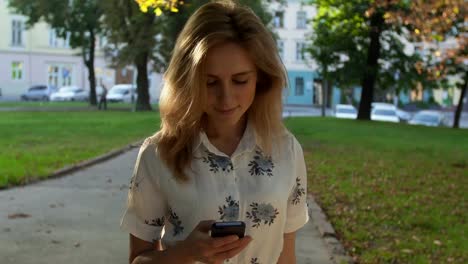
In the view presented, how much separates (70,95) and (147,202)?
2396 inches

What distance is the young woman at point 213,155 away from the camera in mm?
2129

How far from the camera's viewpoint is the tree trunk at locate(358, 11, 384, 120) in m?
33.0

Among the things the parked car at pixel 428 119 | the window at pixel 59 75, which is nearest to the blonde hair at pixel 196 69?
the parked car at pixel 428 119

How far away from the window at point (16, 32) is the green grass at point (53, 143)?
4039 cm

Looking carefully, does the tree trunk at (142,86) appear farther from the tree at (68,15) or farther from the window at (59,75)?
the window at (59,75)

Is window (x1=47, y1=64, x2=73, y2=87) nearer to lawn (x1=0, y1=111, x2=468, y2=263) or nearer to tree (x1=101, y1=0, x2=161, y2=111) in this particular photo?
tree (x1=101, y1=0, x2=161, y2=111)

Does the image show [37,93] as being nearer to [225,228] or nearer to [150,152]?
[150,152]

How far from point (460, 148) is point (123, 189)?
12360 mm

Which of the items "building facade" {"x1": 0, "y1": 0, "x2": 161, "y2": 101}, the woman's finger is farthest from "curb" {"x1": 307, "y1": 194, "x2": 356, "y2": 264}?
"building facade" {"x1": 0, "y1": 0, "x2": 161, "y2": 101}

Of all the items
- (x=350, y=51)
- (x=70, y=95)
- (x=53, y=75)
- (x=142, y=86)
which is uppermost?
(x=350, y=51)

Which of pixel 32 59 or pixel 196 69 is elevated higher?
pixel 32 59

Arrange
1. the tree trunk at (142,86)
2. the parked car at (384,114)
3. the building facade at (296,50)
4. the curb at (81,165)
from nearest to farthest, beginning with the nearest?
1. the curb at (81,165)
2. the tree trunk at (142,86)
3. the parked car at (384,114)
4. the building facade at (296,50)

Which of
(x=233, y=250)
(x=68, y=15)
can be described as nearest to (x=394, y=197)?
(x=233, y=250)

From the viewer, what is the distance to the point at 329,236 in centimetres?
700
